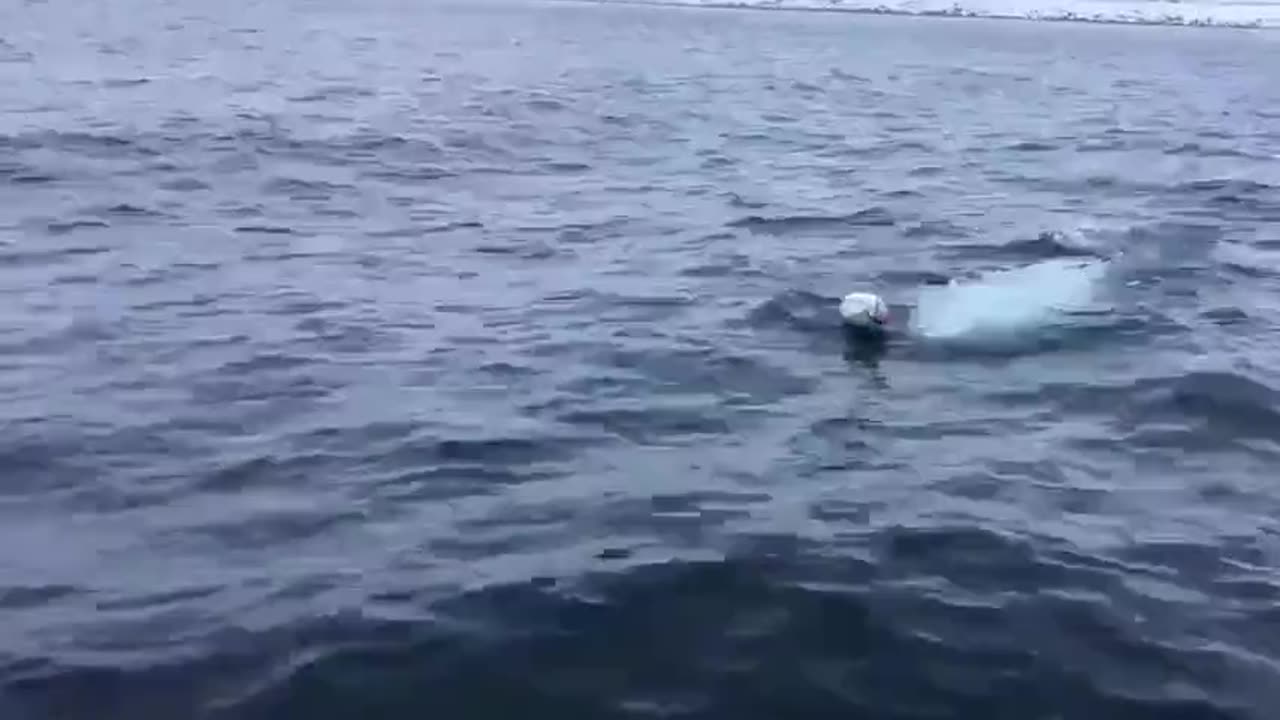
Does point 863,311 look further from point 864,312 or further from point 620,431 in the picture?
point 620,431

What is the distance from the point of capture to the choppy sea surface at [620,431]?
9914 mm

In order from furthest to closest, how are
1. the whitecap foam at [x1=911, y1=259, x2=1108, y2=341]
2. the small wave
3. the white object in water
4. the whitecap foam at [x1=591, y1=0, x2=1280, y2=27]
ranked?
1. the whitecap foam at [x1=591, y1=0, x2=1280, y2=27]
2. the small wave
3. the whitecap foam at [x1=911, y1=259, x2=1108, y2=341]
4. the white object in water

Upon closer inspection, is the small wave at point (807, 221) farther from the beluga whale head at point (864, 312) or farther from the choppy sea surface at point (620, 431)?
the beluga whale head at point (864, 312)

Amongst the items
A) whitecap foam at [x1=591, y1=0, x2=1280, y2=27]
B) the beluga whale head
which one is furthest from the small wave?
whitecap foam at [x1=591, y1=0, x2=1280, y2=27]

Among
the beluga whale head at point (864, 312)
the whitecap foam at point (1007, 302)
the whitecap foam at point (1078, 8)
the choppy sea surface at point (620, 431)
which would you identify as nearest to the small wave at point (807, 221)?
the choppy sea surface at point (620, 431)

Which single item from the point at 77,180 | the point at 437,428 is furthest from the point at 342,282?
the point at 77,180

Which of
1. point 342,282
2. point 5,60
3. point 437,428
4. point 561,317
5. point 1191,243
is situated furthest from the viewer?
point 5,60

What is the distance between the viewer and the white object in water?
1666 cm

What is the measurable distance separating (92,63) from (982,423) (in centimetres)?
3317

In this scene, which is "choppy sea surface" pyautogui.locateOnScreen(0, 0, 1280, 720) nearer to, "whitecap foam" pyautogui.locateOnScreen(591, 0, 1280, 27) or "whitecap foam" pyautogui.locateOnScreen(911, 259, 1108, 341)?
"whitecap foam" pyautogui.locateOnScreen(911, 259, 1108, 341)

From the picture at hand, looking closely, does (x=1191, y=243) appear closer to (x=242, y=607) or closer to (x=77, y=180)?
(x=242, y=607)

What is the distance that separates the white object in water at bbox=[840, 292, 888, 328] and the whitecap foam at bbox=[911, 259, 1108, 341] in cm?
74

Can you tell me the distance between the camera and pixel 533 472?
12898 mm

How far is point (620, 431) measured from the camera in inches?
547
